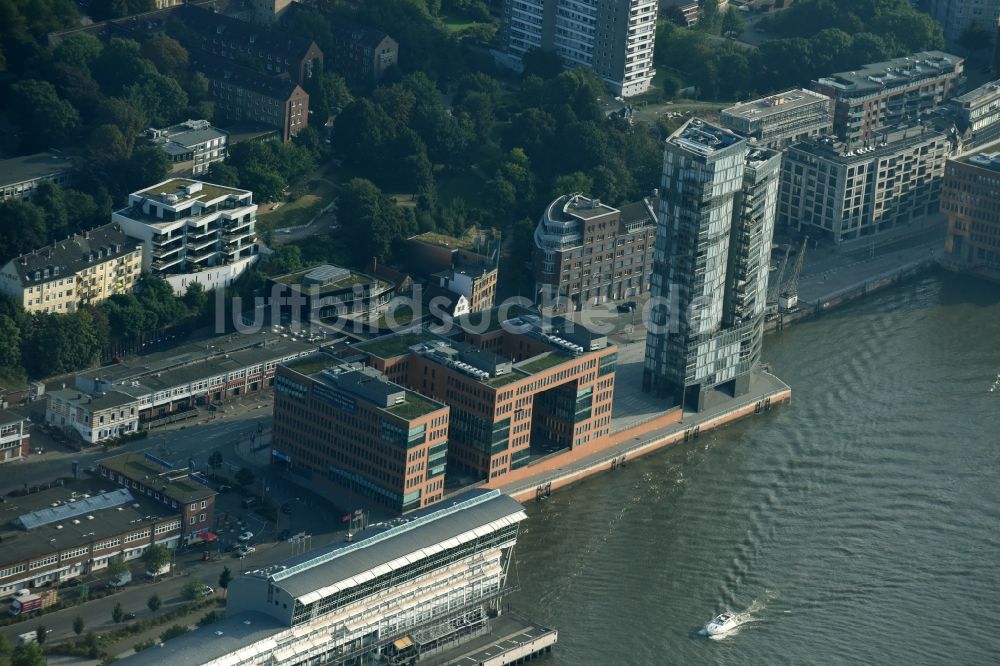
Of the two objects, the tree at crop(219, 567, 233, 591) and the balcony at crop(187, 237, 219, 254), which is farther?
the balcony at crop(187, 237, 219, 254)

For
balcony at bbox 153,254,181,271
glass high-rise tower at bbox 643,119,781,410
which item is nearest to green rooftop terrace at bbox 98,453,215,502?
balcony at bbox 153,254,181,271

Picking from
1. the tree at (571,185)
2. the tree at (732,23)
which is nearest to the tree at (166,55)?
the tree at (571,185)

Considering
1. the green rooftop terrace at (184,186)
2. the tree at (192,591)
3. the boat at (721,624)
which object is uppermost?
the green rooftop terrace at (184,186)

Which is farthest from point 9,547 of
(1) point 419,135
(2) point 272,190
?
(1) point 419,135

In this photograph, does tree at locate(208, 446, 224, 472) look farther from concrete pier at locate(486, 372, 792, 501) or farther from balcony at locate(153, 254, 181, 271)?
balcony at locate(153, 254, 181, 271)

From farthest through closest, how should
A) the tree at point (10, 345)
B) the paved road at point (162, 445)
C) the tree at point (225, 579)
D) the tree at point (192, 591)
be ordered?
the tree at point (10, 345)
the paved road at point (162, 445)
the tree at point (225, 579)
the tree at point (192, 591)

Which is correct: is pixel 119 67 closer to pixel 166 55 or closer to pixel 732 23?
pixel 166 55

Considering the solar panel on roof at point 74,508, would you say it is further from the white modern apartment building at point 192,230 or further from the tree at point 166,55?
the tree at point 166,55
